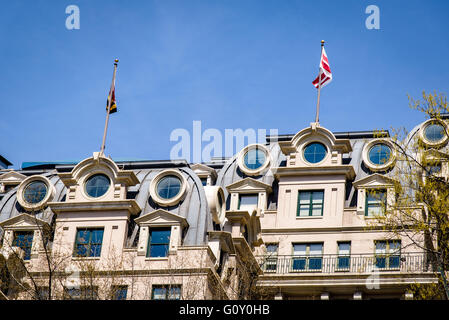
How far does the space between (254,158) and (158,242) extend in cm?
1232

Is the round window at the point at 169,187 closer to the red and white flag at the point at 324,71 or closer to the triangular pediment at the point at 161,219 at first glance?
the triangular pediment at the point at 161,219

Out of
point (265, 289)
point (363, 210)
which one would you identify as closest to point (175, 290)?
point (265, 289)

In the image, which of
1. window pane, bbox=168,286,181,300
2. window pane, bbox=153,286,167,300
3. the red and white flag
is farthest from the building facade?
the red and white flag

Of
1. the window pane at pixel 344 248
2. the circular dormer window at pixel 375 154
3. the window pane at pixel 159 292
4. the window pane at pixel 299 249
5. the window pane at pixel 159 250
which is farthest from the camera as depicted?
the circular dormer window at pixel 375 154

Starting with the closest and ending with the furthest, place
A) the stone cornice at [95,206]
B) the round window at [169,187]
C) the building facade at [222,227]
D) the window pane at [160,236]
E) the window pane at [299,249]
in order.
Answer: the building facade at [222,227] < the window pane at [160,236] < the stone cornice at [95,206] < the round window at [169,187] < the window pane at [299,249]

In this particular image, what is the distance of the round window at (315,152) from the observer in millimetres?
53531

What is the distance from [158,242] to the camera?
1769 inches

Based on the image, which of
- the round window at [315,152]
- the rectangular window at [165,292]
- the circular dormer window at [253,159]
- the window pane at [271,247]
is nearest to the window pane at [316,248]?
the window pane at [271,247]

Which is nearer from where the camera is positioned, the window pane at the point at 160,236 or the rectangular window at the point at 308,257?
the window pane at the point at 160,236

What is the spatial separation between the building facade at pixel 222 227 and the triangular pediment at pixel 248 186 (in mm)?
71

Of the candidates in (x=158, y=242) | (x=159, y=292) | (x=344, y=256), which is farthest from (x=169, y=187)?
(x=344, y=256)
